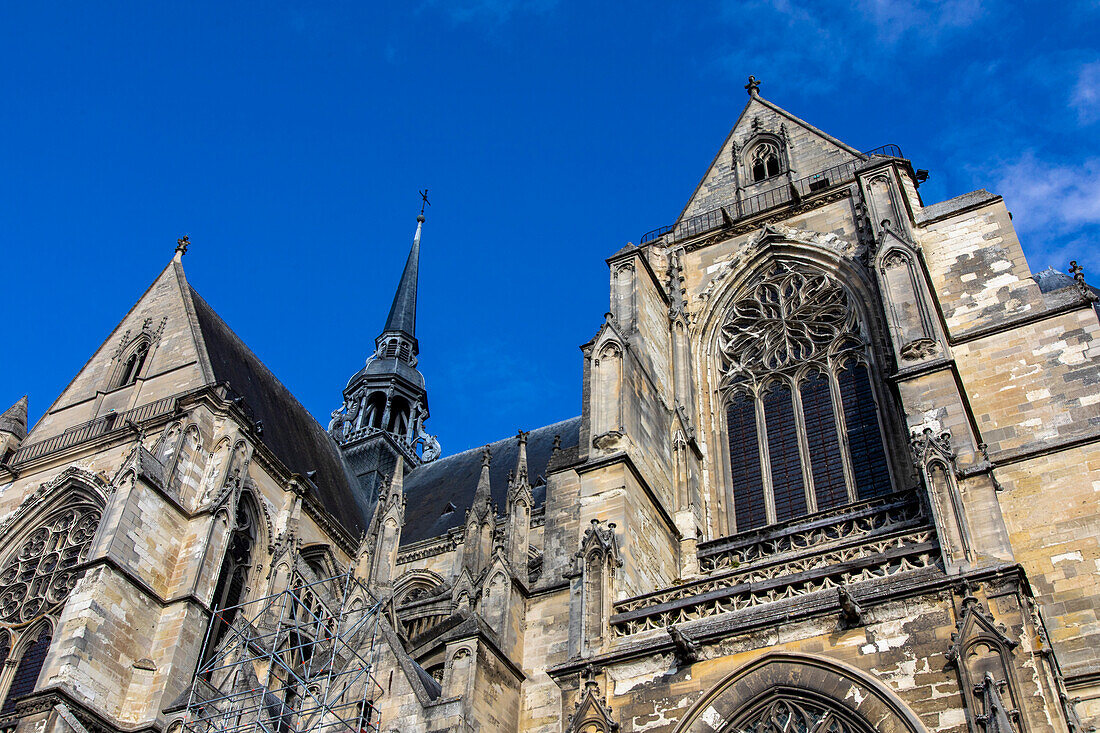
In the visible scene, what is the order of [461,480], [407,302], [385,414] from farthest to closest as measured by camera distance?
1. [407,302]
2. [385,414]
3. [461,480]

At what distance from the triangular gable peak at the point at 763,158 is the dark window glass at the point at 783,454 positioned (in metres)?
3.93

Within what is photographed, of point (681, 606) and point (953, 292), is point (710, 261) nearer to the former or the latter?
point (953, 292)

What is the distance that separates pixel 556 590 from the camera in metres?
12.0

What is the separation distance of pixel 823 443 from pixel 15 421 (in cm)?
1450

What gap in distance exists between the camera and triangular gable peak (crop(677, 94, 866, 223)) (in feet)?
55.8

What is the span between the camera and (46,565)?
1602 cm

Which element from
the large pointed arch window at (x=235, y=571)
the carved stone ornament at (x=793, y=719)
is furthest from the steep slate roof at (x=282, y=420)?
the carved stone ornament at (x=793, y=719)

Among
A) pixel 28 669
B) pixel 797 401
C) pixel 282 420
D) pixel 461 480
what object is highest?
pixel 461 480

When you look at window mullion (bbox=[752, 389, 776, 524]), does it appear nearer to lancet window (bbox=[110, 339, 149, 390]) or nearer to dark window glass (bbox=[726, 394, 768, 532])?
dark window glass (bbox=[726, 394, 768, 532])

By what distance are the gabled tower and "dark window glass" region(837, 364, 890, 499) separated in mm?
13922

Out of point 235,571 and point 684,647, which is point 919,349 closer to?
point 684,647

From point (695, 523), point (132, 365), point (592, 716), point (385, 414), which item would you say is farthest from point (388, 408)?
point (592, 716)

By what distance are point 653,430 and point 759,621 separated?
4451 millimetres

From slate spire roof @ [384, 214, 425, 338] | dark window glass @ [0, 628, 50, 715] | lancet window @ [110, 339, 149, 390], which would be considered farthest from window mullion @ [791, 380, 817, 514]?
slate spire roof @ [384, 214, 425, 338]
